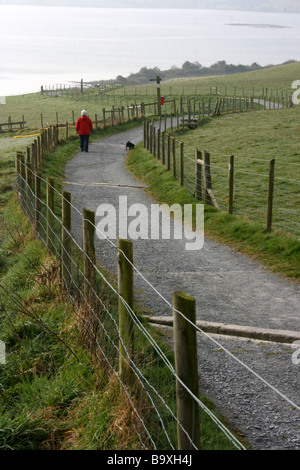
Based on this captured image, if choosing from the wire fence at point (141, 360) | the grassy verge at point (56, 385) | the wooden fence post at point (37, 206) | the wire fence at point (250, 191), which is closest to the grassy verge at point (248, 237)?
the wire fence at point (250, 191)

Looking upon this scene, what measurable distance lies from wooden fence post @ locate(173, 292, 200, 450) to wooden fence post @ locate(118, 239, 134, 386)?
1121 millimetres

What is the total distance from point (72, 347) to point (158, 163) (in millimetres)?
16384

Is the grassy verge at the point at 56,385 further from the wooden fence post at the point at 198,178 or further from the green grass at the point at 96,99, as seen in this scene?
the green grass at the point at 96,99

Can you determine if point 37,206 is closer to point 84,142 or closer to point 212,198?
point 212,198

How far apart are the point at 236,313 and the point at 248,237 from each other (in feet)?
12.8

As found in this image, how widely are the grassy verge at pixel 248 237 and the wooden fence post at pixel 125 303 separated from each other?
543cm

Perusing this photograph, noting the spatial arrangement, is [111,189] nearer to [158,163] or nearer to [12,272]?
[158,163]

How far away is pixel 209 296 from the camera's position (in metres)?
8.62

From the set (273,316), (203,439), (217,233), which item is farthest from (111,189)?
(203,439)

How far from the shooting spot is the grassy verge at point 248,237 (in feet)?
33.4

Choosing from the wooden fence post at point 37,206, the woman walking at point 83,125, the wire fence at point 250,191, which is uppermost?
the woman walking at point 83,125

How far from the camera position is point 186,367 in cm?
337

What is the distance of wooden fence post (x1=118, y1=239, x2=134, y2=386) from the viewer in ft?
15.0

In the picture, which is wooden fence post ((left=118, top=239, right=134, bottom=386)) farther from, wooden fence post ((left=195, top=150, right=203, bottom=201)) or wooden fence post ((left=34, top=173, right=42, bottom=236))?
wooden fence post ((left=195, top=150, right=203, bottom=201))
